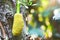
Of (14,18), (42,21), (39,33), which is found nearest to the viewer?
(14,18)

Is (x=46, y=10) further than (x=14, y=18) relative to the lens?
Yes

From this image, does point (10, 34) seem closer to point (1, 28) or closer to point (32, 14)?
point (1, 28)

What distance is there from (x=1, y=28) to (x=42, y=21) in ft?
3.35

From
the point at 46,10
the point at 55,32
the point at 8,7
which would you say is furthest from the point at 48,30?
the point at 8,7

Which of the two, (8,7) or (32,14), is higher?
(8,7)

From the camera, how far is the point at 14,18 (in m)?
0.65

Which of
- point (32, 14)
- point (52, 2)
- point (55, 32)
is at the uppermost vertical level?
point (52, 2)

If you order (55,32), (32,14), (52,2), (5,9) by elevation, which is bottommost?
(55,32)

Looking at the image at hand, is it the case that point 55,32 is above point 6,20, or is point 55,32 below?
below

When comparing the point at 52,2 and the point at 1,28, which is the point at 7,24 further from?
the point at 52,2

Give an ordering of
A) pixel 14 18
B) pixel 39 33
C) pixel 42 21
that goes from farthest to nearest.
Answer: pixel 42 21, pixel 39 33, pixel 14 18

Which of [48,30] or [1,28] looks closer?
[1,28]

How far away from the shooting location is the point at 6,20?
2.22ft

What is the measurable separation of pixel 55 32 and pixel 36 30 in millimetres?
167
